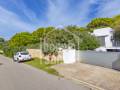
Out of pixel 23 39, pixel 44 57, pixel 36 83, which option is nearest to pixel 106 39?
pixel 44 57

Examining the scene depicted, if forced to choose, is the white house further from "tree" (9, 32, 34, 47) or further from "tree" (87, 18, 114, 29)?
"tree" (9, 32, 34, 47)

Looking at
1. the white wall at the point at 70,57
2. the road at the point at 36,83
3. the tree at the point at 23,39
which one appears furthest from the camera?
the tree at the point at 23,39

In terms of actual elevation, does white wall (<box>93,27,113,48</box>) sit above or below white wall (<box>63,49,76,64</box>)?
above

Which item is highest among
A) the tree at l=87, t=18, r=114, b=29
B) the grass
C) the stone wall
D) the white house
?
the tree at l=87, t=18, r=114, b=29

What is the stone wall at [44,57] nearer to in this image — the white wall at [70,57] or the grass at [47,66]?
the grass at [47,66]

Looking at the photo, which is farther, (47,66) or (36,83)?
(47,66)

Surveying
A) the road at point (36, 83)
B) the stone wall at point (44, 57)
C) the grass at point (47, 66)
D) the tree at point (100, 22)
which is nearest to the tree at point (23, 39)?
the tree at point (100, 22)

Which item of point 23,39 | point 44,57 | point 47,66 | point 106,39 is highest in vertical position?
point 23,39

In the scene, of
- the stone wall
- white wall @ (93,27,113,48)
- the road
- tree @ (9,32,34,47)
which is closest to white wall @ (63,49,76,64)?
the stone wall

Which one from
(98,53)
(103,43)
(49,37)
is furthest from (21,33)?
(98,53)

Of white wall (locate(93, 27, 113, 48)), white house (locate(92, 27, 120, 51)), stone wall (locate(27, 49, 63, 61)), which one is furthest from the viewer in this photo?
white wall (locate(93, 27, 113, 48))

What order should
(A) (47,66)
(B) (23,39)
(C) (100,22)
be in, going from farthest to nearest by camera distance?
(B) (23,39), (C) (100,22), (A) (47,66)

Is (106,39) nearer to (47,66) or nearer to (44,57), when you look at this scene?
(44,57)

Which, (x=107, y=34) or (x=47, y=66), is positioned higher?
(x=107, y=34)
